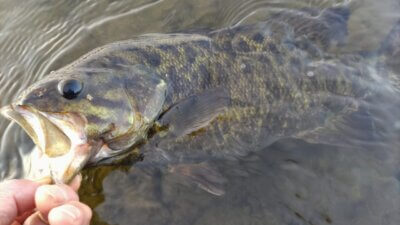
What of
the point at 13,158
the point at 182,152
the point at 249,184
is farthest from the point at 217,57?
the point at 13,158

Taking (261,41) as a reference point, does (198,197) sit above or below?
below

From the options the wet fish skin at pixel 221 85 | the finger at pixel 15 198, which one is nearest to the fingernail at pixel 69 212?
the finger at pixel 15 198

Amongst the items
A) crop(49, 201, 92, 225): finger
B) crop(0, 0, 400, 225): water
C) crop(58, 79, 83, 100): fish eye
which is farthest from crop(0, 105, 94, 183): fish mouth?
crop(0, 0, 400, 225): water

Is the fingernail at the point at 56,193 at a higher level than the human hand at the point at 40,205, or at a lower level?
higher

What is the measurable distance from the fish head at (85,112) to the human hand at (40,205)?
0.27m

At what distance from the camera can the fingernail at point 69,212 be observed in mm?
2205

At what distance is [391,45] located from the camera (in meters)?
4.68

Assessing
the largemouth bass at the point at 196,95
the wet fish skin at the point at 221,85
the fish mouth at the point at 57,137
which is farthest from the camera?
the wet fish skin at the point at 221,85

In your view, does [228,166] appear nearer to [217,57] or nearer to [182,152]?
[182,152]

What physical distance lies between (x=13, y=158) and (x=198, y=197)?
186 cm

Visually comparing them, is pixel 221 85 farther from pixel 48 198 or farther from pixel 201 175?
pixel 48 198

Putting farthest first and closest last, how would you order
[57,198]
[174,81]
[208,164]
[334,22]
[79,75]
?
1. [334,22]
2. [208,164]
3. [174,81]
4. [79,75]
5. [57,198]

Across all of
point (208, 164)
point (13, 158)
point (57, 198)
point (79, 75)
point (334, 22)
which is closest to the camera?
point (57, 198)

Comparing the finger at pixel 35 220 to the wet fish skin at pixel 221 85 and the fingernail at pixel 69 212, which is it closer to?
the fingernail at pixel 69 212
